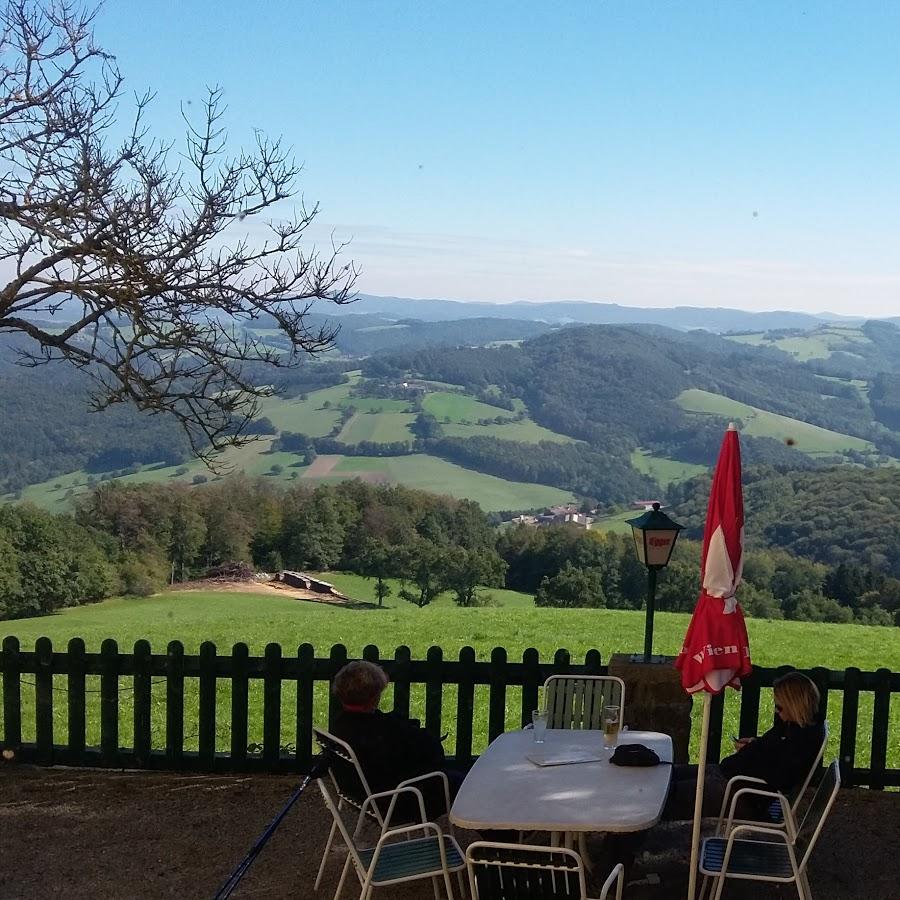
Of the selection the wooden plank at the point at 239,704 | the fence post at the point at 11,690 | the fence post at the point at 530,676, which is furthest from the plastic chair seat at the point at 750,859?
the fence post at the point at 11,690

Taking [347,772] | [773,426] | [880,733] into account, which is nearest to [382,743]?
[347,772]

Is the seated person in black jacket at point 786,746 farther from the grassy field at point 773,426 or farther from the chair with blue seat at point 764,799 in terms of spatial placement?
the grassy field at point 773,426

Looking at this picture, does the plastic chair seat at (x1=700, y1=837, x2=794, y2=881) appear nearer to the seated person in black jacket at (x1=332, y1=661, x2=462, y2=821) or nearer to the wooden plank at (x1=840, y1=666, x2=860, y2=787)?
the seated person in black jacket at (x1=332, y1=661, x2=462, y2=821)

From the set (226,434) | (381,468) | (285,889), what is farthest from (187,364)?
(381,468)

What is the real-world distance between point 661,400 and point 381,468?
25757 mm

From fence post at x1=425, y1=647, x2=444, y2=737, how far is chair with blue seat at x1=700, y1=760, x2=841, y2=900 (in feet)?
8.44

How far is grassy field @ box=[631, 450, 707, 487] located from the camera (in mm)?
65938

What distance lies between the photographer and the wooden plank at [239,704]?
6840 millimetres

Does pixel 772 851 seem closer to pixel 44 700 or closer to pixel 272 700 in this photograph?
pixel 272 700

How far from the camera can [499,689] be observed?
6.85 metres

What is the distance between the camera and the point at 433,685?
6859 mm

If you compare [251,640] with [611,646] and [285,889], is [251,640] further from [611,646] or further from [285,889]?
[285,889]

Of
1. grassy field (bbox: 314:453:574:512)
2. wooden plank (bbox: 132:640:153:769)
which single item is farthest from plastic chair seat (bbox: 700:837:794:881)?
grassy field (bbox: 314:453:574:512)

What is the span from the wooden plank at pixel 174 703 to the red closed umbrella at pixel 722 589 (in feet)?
13.6
